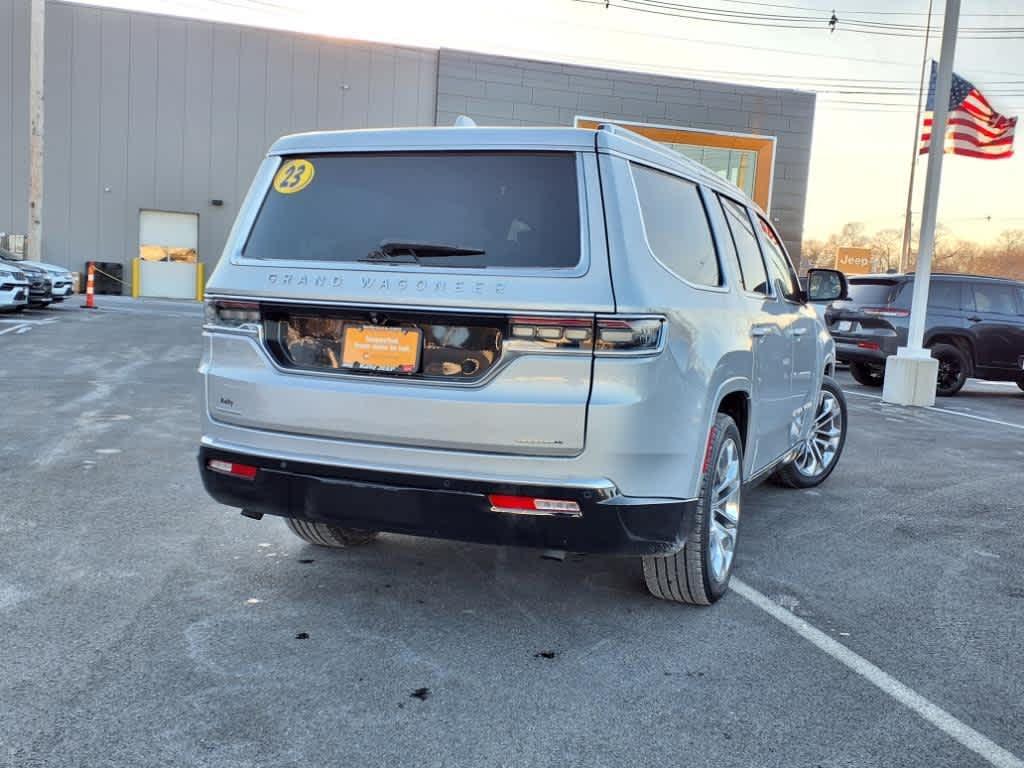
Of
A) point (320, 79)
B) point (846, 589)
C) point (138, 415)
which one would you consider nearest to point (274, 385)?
point (846, 589)

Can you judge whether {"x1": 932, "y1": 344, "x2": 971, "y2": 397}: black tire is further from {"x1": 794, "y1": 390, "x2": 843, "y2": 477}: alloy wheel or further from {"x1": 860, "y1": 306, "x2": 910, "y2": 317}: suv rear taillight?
{"x1": 794, "y1": 390, "x2": 843, "y2": 477}: alloy wheel

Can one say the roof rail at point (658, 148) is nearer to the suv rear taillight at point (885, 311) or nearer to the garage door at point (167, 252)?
the suv rear taillight at point (885, 311)

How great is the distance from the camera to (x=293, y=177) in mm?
3750

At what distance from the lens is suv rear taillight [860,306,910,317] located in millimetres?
13273

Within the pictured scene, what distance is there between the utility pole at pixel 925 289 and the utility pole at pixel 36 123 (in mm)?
22896

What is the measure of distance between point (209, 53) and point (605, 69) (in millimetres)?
12481

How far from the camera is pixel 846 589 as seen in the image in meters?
4.36

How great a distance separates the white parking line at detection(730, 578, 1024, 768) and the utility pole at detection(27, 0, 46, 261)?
26126 millimetres

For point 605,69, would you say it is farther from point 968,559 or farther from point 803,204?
point 968,559

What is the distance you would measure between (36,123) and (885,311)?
23348 millimetres

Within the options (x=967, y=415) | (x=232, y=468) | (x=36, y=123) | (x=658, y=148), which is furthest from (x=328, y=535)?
(x=36, y=123)

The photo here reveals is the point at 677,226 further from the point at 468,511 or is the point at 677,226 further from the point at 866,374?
the point at 866,374

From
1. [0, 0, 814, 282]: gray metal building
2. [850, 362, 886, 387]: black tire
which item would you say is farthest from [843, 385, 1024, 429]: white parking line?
[0, 0, 814, 282]: gray metal building

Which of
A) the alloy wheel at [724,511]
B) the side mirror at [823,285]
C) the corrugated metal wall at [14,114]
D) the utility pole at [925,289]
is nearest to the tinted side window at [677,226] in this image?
the alloy wheel at [724,511]
